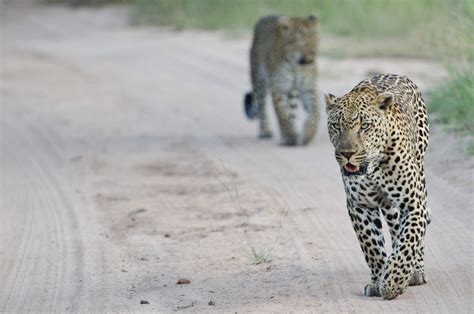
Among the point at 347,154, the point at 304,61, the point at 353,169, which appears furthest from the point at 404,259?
the point at 304,61

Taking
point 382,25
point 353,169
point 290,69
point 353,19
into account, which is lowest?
point 353,19

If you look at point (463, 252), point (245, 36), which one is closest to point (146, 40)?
point (245, 36)

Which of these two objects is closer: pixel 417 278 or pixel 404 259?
pixel 404 259

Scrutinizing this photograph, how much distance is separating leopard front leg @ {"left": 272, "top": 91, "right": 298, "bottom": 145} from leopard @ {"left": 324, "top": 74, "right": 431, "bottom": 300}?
5778 mm

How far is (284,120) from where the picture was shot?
13.5 meters

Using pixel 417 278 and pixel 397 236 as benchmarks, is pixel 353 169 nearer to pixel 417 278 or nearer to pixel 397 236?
pixel 397 236

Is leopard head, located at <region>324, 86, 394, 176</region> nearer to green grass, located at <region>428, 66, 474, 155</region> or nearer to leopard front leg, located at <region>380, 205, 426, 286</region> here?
leopard front leg, located at <region>380, 205, 426, 286</region>

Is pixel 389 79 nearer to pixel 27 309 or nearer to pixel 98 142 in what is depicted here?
pixel 27 309

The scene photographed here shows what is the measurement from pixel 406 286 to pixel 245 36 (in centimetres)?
1459

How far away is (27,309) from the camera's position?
7773 millimetres

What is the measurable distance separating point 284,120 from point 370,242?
610 cm

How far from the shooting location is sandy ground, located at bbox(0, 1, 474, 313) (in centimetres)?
788

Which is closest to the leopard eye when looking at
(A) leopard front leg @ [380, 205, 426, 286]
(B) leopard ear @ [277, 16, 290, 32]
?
(A) leopard front leg @ [380, 205, 426, 286]

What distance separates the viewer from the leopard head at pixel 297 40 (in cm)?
1377
